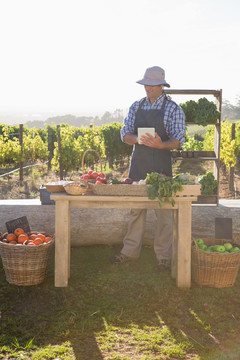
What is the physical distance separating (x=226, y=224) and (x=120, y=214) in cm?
121

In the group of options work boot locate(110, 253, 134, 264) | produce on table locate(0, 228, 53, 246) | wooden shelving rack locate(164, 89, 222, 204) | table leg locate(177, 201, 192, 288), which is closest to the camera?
table leg locate(177, 201, 192, 288)

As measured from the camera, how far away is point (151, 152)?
4469mm

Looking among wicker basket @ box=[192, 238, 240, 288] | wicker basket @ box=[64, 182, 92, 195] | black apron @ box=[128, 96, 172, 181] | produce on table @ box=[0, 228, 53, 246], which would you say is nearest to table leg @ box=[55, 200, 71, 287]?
wicker basket @ box=[64, 182, 92, 195]

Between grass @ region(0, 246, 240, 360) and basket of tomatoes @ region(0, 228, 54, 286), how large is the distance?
81 mm

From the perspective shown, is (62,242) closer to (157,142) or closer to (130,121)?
(157,142)

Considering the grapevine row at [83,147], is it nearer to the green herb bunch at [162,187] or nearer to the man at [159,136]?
the man at [159,136]

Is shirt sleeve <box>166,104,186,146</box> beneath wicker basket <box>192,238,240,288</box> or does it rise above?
above

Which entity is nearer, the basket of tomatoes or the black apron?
the basket of tomatoes

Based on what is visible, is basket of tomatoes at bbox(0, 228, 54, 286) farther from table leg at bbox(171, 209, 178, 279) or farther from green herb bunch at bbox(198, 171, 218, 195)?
green herb bunch at bbox(198, 171, 218, 195)

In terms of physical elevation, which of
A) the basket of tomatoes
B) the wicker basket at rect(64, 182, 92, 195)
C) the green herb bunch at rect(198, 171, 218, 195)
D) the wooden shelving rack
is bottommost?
the basket of tomatoes

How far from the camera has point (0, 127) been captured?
20.3 m

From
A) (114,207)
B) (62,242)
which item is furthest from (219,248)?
(62,242)

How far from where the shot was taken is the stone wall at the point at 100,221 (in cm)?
516

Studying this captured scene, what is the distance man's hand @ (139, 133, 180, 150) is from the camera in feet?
12.8
